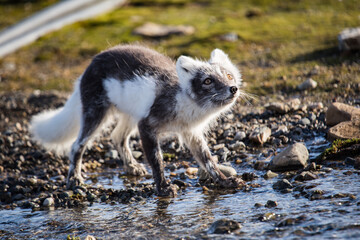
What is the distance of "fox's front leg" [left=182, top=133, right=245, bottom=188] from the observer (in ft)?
22.4

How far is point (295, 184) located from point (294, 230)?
152cm

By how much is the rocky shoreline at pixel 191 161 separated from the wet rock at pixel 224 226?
0.04m

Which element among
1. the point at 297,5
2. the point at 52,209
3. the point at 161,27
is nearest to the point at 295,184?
the point at 52,209

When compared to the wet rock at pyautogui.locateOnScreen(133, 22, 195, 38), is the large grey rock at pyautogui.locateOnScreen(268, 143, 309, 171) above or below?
below

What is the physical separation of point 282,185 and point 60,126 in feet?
14.0

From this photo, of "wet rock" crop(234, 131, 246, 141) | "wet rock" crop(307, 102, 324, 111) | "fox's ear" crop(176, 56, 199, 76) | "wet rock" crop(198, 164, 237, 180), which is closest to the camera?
"fox's ear" crop(176, 56, 199, 76)

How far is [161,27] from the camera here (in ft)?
65.3

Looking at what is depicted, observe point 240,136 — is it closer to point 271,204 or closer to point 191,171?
point 191,171

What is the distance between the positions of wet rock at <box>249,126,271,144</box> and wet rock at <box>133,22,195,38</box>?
1036 centimetres

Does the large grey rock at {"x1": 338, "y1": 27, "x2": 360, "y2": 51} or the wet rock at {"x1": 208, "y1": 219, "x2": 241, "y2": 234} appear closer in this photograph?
the wet rock at {"x1": 208, "y1": 219, "x2": 241, "y2": 234}

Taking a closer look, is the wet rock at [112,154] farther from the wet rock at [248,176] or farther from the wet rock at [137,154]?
the wet rock at [248,176]

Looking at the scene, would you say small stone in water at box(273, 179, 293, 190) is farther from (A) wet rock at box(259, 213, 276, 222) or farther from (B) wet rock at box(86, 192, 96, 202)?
(B) wet rock at box(86, 192, 96, 202)

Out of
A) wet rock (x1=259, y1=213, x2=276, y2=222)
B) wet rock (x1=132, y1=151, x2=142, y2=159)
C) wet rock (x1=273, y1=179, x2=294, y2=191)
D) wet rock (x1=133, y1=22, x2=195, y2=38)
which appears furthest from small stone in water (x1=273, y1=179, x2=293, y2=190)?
wet rock (x1=133, y1=22, x2=195, y2=38)

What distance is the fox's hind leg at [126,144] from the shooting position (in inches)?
330
